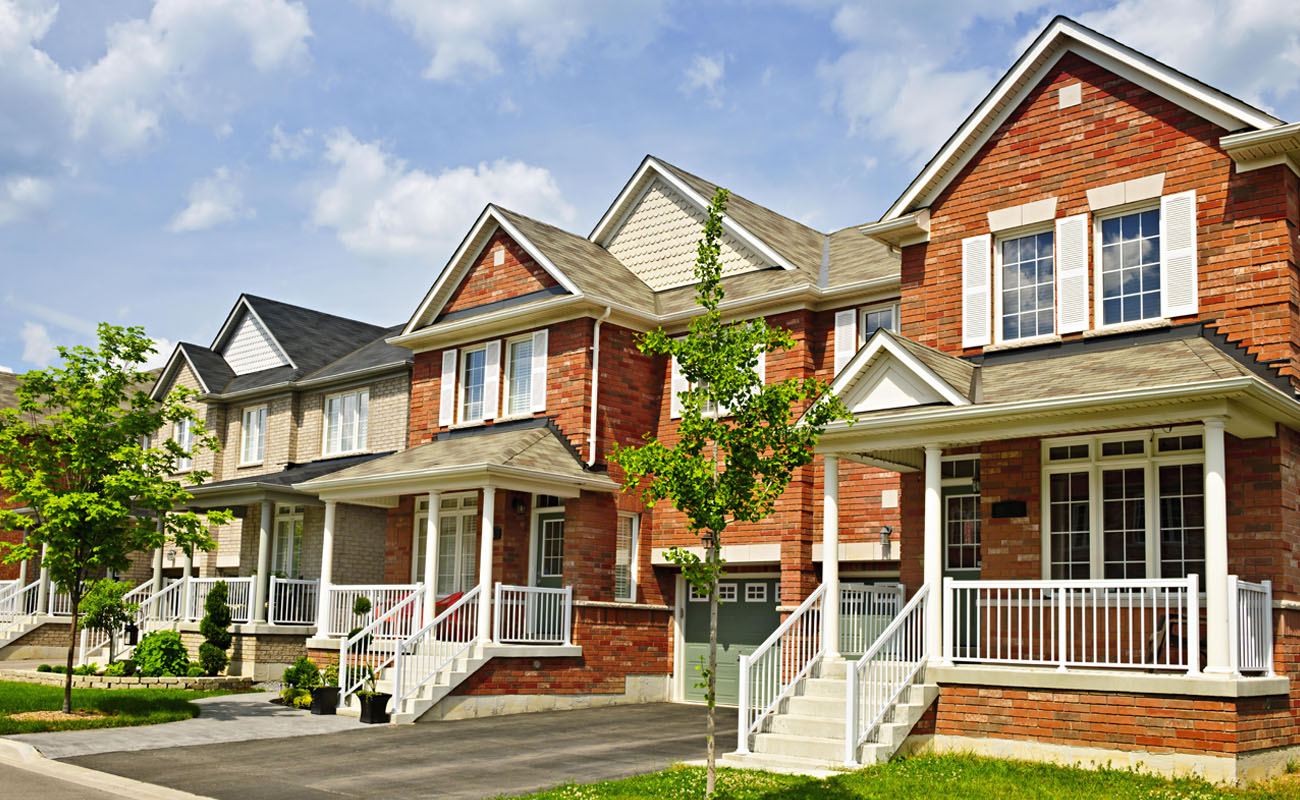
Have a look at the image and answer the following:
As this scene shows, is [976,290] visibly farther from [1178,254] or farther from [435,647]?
[435,647]

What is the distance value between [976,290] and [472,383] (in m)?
11.2

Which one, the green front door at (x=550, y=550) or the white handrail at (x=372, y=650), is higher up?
the green front door at (x=550, y=550)

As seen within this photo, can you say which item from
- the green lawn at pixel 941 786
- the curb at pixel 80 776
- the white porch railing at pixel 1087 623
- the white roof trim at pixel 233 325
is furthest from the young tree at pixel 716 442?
the white roof trim at pixel 233 325

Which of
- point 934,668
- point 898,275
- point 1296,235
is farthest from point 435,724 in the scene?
point 1296,235

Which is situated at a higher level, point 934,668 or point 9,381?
point 9,381

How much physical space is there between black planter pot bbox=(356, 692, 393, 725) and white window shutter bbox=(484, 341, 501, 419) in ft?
22.4

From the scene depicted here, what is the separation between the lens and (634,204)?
24969mm

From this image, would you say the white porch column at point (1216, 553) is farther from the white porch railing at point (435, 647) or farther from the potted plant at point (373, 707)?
the potted plant at point (373, 707)

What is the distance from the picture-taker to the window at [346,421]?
2745cm

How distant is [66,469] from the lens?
715 inches

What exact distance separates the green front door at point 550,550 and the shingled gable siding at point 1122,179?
813 centimetres

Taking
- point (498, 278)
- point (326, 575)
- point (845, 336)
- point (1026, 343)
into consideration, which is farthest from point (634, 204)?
point (1026, 343)

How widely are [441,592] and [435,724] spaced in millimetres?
5773

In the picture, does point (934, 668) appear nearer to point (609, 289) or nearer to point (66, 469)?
point (609, 289)
